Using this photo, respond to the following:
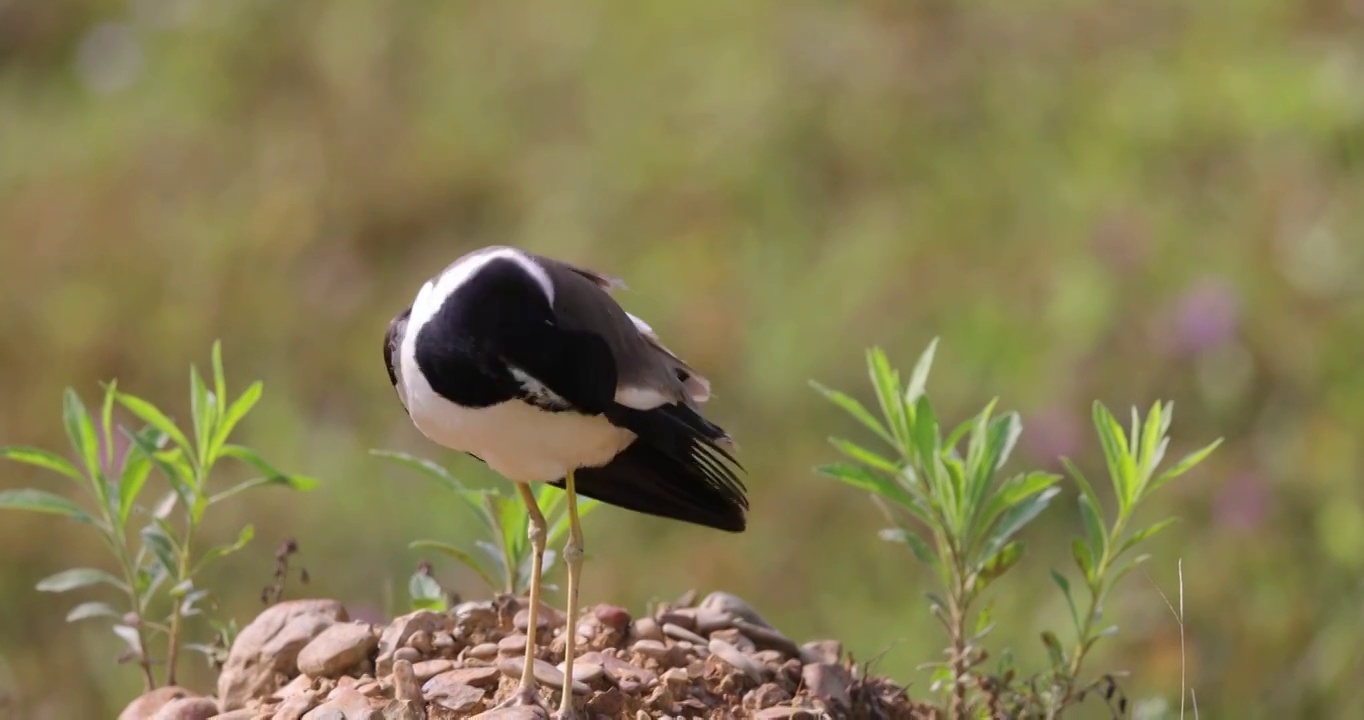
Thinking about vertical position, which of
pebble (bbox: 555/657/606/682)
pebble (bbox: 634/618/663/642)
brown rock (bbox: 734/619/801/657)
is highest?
brown rock (bbox: 734/619/801/657)

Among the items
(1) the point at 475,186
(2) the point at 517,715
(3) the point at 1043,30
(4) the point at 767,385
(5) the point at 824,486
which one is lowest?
(2) the point at 517,715

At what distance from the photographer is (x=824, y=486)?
15.6ft

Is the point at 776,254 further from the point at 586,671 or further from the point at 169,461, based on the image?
Result: the point at 586,671

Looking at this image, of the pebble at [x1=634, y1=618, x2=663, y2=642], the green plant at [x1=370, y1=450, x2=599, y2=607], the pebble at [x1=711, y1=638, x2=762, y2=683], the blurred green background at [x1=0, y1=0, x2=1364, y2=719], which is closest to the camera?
the pebble at [x1=711, y1=638, x2=762, y2=683]

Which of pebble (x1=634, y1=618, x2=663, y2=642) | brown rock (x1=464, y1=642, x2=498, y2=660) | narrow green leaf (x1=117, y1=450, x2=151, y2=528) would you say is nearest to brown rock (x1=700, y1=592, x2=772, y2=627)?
pebble (x1=634, y1=618, x2=663, y2=642)

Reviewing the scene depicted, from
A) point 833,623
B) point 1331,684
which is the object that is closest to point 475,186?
point 833,623

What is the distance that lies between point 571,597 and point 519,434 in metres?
0.23

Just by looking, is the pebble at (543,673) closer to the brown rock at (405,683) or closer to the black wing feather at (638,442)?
the brown rock at (405,683)

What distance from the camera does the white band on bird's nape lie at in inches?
80.1

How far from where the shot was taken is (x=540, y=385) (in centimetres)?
200

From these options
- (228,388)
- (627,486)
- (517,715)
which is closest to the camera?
(517,715)

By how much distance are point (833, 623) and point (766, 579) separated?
26 centimetres

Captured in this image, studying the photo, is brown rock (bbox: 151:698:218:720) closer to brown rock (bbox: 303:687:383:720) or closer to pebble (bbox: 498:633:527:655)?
brown rock (bbox: 303:687:383:720)

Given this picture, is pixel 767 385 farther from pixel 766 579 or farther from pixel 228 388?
pixel 228 388
